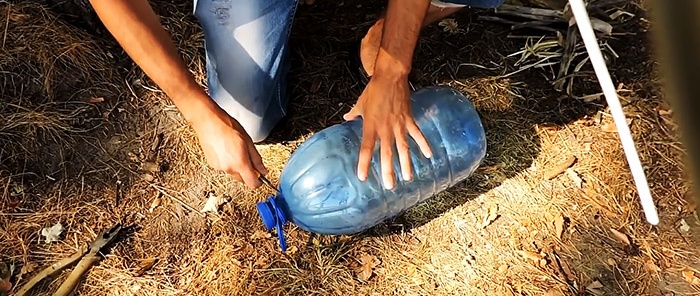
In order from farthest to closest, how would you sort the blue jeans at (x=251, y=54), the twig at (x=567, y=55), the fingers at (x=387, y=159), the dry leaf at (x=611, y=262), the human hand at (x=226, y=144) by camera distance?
the twig at (x=567, y=55) → the dry leaf at (x=611, y=262) → the blue jeans at (x=251, y=54) → the fingers at (x=387, y=159) → the human hand at (x=226, y=144)

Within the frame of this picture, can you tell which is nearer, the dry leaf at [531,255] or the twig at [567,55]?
the dry leaf at [531,255]

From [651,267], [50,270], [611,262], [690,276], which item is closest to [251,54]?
[50,270]

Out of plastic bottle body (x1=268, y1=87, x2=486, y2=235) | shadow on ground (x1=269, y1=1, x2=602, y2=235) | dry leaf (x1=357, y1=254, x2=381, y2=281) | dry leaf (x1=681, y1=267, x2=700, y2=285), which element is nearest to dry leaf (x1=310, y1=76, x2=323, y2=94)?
shadow on ground (x1=269, y1=1, x2=602, y2=235)

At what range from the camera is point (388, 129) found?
1636 millimetres

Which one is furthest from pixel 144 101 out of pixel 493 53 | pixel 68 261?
pixel 493 53

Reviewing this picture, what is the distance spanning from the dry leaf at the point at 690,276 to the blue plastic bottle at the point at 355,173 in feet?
2.15

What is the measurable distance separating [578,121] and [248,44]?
1040 mm

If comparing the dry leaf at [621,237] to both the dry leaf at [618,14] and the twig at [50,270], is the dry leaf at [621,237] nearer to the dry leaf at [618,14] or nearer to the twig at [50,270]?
the dry leaf at [618,14]

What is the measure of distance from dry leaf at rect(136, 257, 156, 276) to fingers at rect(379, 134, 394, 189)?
753mm

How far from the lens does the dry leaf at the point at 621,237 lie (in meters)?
2.00

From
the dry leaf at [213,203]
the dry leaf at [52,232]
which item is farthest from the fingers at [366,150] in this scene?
the dry leaf at [52,232]

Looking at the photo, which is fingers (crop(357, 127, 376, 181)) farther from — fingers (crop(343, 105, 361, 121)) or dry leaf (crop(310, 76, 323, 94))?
dry leaf (crop(310, 76, 323, 94))

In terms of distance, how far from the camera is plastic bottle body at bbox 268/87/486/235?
178 centimetres

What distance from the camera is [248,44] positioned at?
6.35 feet
